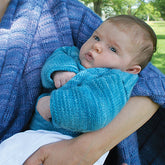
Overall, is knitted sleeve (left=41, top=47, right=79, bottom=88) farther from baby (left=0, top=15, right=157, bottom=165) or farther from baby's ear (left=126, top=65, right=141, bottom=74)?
baby's ear (left=126, top=65, right=141, bottom=74)

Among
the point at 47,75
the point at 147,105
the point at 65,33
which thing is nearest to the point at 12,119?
the point at 47,75

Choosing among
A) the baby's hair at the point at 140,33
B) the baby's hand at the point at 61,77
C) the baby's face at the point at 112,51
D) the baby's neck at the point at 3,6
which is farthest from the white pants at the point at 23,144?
the baby's neck at the point at 3,6

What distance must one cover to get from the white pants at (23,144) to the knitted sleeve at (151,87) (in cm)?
45

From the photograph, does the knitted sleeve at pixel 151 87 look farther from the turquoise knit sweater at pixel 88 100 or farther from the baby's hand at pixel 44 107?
the baby's hand at pixel 44 107

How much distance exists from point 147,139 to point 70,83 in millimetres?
817

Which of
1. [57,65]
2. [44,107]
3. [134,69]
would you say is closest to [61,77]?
[57,65]

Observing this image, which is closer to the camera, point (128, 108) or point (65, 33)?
point (128, 108)

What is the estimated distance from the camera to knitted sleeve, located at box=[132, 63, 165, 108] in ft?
3.85

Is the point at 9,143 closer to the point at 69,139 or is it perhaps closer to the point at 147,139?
the point at 69,139

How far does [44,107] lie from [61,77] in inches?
6.7

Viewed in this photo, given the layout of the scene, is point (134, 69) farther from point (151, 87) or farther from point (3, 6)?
point (3, 6)

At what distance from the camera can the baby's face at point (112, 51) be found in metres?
1.12

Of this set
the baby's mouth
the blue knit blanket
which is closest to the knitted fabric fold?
the blue knit blanket

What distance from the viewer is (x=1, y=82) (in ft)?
3.75
